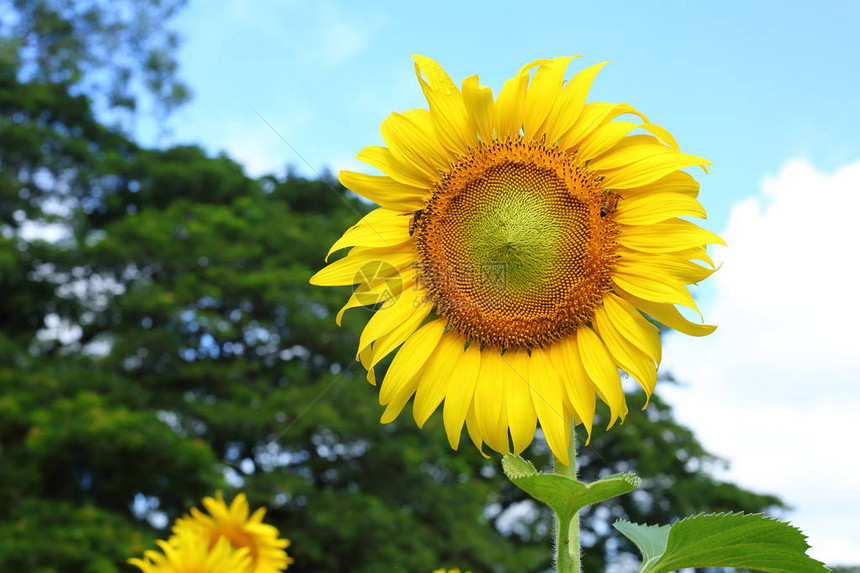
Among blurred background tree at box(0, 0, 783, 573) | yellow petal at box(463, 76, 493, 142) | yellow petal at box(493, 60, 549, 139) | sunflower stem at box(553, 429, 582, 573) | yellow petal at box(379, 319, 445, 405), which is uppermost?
blurred background tree at box(0, 0, 783, 573)

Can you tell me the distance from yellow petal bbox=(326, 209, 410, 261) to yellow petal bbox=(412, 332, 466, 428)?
0.61 feet

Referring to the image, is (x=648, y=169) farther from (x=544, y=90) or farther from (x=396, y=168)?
(x=396, y=168)

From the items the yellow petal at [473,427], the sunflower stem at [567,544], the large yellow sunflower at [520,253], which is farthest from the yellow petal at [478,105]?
the sunflower stem at [567,544]

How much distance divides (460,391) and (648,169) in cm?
44

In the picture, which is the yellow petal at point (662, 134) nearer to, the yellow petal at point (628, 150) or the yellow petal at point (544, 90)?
the yellow petal at point (628, 150)

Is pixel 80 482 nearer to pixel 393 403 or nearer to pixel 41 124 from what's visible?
pixel 41 124

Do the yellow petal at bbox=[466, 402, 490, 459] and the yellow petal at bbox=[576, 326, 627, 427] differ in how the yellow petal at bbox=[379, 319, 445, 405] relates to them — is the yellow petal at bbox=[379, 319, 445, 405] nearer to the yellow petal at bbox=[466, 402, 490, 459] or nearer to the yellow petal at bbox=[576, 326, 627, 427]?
the yellow petal at bbox=[466, 402, 490, 459]

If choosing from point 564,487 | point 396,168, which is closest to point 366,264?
point 396,168

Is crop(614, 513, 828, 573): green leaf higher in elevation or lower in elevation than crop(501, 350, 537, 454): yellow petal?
lower

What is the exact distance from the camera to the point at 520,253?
1.26 metres

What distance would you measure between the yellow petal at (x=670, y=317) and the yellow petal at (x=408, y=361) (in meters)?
0.32

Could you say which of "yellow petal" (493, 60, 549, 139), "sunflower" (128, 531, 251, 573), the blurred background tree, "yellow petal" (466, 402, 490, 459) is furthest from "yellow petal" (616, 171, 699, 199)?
the blurred background tree

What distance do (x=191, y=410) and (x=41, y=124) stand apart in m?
5.09

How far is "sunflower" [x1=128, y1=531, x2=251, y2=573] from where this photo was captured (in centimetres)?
122
